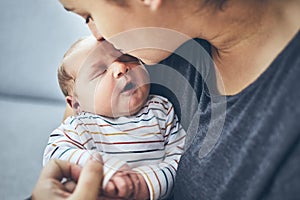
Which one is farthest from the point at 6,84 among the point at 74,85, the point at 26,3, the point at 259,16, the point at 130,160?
the point at 259,16

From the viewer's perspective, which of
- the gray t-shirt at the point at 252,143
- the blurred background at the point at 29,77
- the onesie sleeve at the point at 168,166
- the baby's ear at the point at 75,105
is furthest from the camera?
the blurred background at the point at 29,77

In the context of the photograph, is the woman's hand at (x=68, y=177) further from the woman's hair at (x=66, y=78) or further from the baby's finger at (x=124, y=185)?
the woman's hair at (x=66, y=78)

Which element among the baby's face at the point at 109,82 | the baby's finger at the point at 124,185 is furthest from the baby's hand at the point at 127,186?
the baby's face at the point at 109,82

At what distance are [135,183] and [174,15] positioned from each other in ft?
0.78

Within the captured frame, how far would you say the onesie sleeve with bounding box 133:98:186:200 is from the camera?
59cm

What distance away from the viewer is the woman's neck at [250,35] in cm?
52

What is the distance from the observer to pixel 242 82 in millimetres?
560

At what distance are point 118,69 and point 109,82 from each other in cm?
3

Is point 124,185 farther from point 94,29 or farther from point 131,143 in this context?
point 94,29

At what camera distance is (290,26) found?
20.3 inches

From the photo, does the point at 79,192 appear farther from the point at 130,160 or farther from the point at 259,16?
the point at 259,16

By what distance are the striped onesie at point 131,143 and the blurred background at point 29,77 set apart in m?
0.33

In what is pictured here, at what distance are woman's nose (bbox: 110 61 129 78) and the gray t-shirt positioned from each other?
5.1 inches

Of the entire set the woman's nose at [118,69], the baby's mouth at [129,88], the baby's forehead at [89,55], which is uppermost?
the baby's forehead at [89,55]
